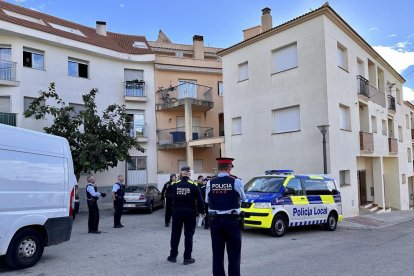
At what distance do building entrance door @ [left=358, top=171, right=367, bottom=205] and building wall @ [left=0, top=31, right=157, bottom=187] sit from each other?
519 inches

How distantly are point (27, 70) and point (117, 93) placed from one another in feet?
19.6

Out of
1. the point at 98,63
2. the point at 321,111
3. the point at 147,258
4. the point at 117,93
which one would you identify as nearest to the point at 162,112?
the point at 117,93

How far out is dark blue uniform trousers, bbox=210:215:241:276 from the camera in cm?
550

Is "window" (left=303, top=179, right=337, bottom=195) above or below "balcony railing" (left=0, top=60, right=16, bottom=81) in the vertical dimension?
below

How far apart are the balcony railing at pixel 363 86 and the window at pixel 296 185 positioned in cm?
1027

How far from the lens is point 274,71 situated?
62.5 feet

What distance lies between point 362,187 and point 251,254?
1597 centimetres

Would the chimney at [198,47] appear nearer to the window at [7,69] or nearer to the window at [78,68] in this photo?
the window at [78,68]

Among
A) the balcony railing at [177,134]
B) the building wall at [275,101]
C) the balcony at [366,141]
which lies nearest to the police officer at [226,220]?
the building wall at [275,101]

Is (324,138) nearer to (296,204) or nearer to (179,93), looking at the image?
(296,204)

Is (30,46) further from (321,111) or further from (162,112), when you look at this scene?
(321,111)

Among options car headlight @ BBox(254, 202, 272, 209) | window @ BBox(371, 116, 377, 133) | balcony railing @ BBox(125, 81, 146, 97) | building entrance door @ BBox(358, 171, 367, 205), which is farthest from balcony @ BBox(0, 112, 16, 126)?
window @ BBox(371, 116, 377, 133)

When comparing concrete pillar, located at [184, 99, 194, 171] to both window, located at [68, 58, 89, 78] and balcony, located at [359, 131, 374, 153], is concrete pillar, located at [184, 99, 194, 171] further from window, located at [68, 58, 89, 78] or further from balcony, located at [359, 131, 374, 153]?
balcony, located at [359, 131, 374, 153]

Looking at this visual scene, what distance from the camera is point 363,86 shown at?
67.7ft
